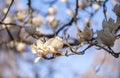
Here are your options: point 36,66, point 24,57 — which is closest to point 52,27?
point 24,57

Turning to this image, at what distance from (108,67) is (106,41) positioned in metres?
8.39

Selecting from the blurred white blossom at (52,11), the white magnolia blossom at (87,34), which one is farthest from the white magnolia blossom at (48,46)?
the blurred white blossom at (52,11)

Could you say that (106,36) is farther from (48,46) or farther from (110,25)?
(48,46)

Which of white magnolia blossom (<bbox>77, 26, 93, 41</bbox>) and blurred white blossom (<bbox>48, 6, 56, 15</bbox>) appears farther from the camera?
blurred white blossom (<bbox>48, 6, 56, 15</bbox>)

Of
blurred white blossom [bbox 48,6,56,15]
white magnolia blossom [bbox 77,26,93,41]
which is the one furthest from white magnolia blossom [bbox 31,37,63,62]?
blurred white blossom [bbox 48,6,56,15]

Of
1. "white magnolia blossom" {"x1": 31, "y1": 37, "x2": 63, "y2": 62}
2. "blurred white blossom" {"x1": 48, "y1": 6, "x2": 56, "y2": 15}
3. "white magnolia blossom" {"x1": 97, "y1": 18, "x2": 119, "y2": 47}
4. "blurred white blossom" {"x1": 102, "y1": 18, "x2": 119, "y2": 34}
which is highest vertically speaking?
"blurred white blossom" {"x1": 102, "y1": 18, "x2": 119, "y2": 34}

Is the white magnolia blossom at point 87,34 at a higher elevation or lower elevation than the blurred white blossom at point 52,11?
higher

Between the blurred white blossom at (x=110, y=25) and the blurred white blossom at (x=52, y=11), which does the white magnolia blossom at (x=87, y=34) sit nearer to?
the blurred white blossom at (x=110, y=25)

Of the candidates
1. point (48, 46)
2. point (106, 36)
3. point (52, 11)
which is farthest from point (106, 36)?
point (52, 11)

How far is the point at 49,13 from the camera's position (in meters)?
2.98

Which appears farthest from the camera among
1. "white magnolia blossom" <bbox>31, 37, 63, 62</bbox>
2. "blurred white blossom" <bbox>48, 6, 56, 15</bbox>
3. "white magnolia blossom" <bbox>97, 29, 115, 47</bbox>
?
"blurred white blossom" <bbox>48, 6, 56, 15</bbox>

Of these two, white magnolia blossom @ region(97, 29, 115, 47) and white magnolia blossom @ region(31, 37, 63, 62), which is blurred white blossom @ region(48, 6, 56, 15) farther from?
white magnolia blossom @ region(97, 29, 115, 47)

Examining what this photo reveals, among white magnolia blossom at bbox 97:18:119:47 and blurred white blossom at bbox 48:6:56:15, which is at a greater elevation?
white magnolia blossom at bbox 97:18:119:47

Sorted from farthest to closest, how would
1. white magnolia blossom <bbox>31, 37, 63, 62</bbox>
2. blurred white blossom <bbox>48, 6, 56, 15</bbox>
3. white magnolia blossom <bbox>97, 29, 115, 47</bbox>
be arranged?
1. blurred white blossom <bbox>48, 6, 56, 15</bbox>
2. white magnolia blossom <bbox>31, 37, 63, 62</bbox>
3. white magnolia blossom <bbox>97, 29, 115, 47</bbox>
